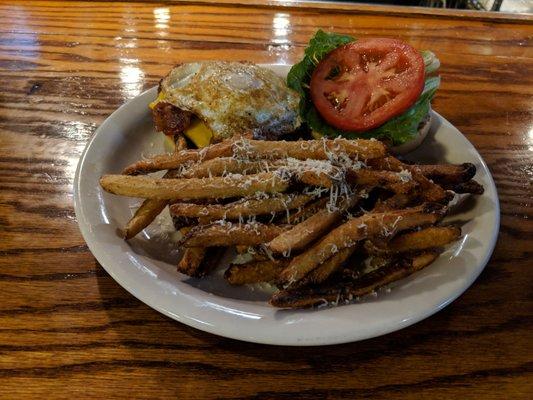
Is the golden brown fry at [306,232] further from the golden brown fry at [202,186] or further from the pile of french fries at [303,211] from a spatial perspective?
the golden brown fry at [202,186]

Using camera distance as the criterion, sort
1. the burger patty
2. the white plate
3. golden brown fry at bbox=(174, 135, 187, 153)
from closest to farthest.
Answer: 1. the white plate
2. golden brown fry at bbox=(174, 135, 187, 153)
3. the burger patty

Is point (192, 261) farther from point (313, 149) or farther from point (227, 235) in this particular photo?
point (313, 149)

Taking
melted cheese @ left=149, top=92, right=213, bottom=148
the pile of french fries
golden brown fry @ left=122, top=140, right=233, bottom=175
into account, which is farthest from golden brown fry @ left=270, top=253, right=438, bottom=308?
melted cheese @ left=149, top=92, right=213, bottom=148

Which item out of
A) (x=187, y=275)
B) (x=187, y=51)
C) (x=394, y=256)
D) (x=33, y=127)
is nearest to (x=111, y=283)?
(x=187, y=275)

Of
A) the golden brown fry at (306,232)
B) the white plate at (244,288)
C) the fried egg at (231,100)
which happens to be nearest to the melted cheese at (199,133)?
the fried egg at (231,100)

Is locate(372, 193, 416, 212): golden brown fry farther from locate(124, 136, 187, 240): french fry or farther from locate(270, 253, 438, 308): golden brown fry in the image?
locate(124, 136, 187, 240): french fry

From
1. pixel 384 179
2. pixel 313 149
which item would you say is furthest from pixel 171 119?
pixel 384 179

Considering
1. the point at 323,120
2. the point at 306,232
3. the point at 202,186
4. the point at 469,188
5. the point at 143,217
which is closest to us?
the point at 306,232
